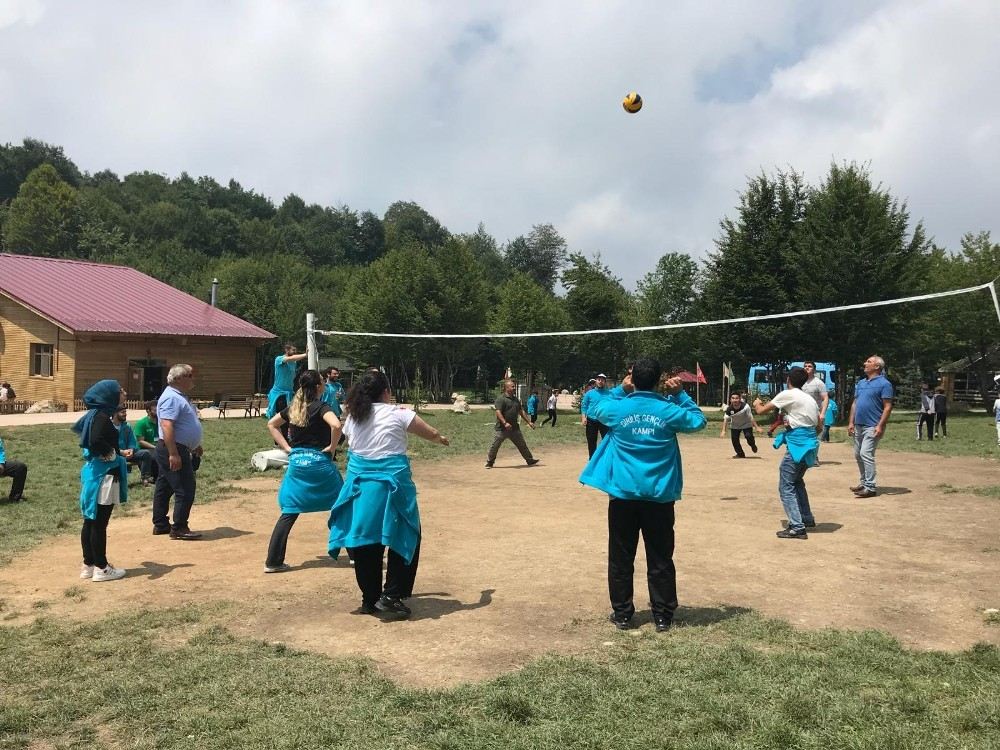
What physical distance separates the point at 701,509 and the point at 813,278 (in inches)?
895

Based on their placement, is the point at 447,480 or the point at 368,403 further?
the point at 447,480

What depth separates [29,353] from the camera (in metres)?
32.3

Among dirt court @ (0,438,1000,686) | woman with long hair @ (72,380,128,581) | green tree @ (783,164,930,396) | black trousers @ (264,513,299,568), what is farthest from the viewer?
green tree @ (783,164,930,396)

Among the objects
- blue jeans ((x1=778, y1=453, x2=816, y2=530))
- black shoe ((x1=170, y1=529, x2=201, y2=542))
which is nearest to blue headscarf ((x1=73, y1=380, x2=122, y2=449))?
black shoe ((x1=170, y1=529, x2=201, y2=542))

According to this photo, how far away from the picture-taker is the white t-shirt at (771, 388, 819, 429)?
8.44 m

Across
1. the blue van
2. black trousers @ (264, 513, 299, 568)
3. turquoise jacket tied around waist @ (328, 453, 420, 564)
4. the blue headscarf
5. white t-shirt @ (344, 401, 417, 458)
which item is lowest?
black trousers @ (264, 513, 299, 568)

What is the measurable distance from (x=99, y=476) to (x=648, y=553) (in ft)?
Result: 14.4

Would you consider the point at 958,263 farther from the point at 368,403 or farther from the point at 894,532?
the point at 368,403

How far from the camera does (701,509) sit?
10203 millimetres

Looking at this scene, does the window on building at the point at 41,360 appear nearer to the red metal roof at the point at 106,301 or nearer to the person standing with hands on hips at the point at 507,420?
the red metal roof at the point at 106,301

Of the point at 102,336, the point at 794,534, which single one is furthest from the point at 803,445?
the point at 102,336

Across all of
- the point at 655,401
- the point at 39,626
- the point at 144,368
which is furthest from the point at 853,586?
the point at 144,368

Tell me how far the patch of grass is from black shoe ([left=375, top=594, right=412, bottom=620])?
88cm

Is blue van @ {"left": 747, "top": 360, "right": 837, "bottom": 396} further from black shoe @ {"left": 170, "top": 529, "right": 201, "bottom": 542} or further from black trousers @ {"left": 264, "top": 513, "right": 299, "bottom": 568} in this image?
black trousers @ {"left": 264, "top": 513, "right": 299, "bottom": 568}
